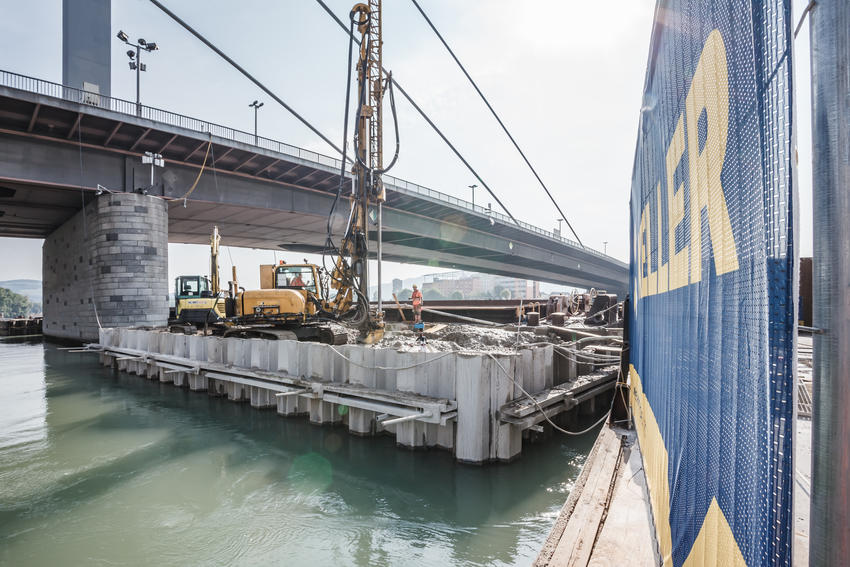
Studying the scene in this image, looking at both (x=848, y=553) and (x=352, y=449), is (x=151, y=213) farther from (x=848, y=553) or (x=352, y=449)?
(x=848, y=553)

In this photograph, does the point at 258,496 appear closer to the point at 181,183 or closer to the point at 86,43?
A: the point at 181,183

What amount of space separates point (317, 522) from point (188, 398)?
8.58 metres

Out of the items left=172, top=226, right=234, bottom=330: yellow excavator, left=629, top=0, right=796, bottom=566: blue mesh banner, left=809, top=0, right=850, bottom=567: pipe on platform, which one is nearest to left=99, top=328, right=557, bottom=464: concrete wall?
left=629, top=0, right=796, bottom=566: blue mesh banner

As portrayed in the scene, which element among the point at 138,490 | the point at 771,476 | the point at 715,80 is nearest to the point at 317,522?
the point at 138,490

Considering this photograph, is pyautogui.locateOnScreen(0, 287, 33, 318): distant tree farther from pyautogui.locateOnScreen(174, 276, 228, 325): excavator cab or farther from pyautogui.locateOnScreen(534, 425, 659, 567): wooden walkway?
pyautogui.locateOnScreen(534, 425, 659, 567): wooden walkway

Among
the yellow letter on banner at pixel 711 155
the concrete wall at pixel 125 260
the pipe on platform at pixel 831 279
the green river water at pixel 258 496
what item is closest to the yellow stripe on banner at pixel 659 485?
the yellow letter on banner at pixel 711 155

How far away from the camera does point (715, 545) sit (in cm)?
171

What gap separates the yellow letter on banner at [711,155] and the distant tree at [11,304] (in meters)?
151

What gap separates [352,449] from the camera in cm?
846

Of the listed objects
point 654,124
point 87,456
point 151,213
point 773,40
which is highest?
point 151,213

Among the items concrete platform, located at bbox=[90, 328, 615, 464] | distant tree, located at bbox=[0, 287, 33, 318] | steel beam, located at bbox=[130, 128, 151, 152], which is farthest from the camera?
distant tree, located at bbox=[0, 287, 33, 318]

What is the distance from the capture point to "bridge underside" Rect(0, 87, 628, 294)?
18938 mm

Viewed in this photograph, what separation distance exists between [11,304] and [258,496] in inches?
6166

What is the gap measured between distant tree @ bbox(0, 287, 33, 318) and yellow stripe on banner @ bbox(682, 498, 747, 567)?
495 ft
